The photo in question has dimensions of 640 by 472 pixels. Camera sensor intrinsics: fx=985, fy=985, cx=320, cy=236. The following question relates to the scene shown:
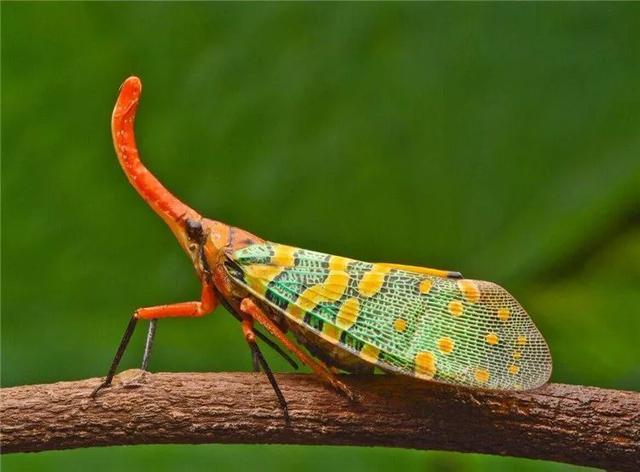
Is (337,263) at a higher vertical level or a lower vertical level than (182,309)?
higher

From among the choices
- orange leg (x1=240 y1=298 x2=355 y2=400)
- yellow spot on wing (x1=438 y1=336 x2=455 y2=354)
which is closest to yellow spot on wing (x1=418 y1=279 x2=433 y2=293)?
yellow spot on wing (x1=438 y1=336 x2=455 y2=354)

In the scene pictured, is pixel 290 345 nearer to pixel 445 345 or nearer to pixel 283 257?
pixel 283 257

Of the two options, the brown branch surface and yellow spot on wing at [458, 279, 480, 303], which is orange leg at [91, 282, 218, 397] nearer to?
the brown branch surface

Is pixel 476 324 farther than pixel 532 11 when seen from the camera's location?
No

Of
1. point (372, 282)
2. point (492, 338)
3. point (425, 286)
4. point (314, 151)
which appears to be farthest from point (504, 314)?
point (314, 151)

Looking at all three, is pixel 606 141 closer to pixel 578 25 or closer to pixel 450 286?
pixel 578 25

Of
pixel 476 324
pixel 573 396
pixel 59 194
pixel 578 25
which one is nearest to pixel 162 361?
pixel 59 194
